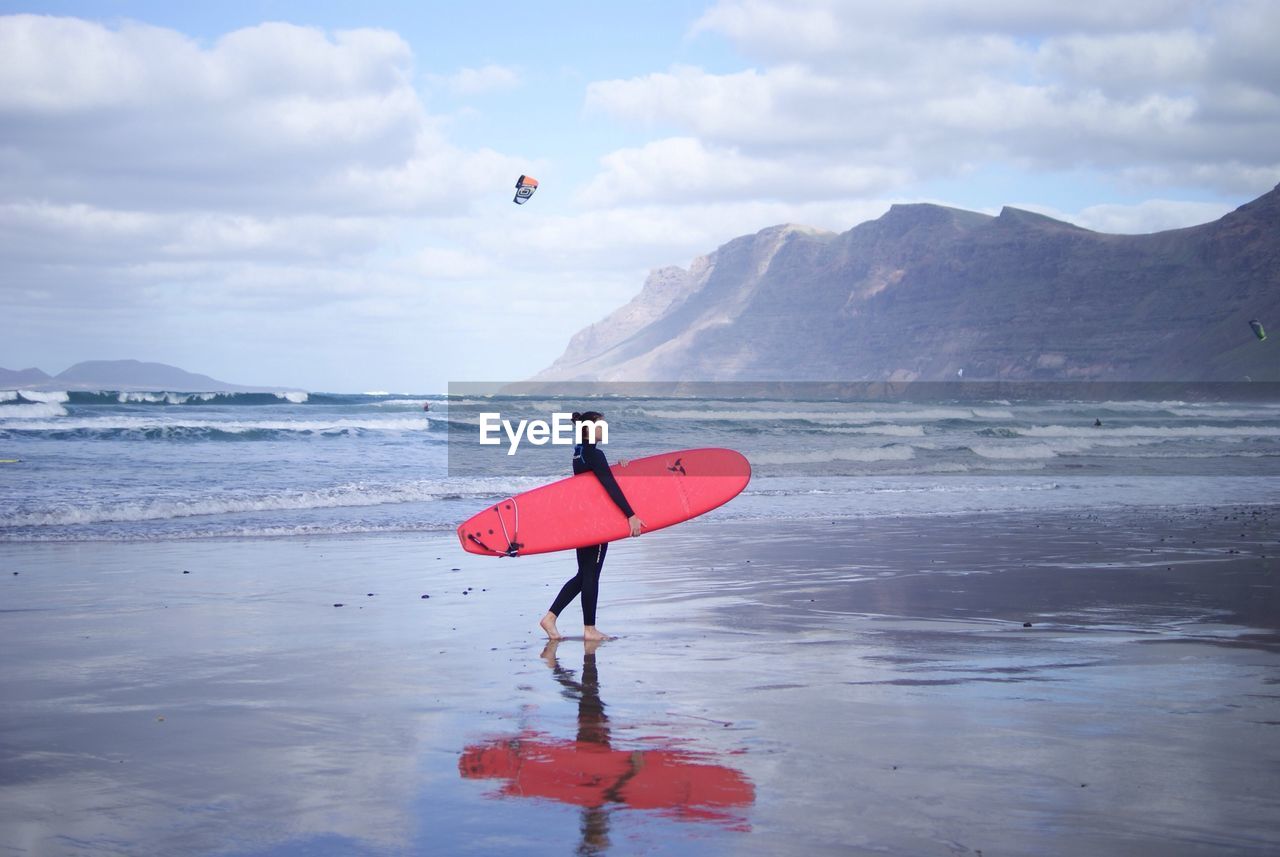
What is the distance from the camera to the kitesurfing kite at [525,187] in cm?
2979

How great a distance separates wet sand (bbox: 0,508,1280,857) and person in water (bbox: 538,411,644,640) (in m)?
0.19

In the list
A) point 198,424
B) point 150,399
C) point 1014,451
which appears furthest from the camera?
point 150,399

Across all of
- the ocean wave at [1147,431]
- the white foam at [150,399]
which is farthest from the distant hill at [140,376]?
the ocean wave at [1147,431]

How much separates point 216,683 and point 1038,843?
4649 mm

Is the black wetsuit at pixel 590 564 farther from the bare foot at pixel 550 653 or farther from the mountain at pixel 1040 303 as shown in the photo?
the mountain at pixel 1040 303

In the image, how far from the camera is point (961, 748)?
194 inches

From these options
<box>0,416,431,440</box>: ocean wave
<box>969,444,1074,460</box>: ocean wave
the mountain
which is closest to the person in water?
<box>969,444,1074,460</box>: ocean wave

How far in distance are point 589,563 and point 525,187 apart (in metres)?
24.1

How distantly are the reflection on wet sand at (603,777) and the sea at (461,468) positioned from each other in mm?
10071

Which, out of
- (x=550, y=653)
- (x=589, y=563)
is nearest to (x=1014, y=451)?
(x=589, y=563)

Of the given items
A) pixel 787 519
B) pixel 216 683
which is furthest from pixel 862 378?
pixel 216 683

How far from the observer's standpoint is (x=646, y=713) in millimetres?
5695

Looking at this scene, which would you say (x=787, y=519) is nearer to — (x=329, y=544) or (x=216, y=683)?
(x=329, y=544)

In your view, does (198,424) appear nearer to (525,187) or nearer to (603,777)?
(525,187)
